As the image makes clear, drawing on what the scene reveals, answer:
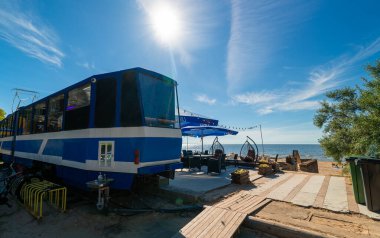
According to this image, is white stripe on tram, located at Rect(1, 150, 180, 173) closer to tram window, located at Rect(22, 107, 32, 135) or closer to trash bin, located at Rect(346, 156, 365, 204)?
tram window, located at Rect(22, 107, 32, 135)

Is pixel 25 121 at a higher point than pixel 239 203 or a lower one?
higher

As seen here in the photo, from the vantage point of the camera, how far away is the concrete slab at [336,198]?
192 inches

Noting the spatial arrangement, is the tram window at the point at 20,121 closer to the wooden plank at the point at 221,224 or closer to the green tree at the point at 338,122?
the wooden plank at the point at 221,224

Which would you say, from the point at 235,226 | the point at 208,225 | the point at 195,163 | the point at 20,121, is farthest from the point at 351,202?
the point at 20,121

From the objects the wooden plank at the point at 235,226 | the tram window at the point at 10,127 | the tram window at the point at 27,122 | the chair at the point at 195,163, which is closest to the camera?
the wooden plank at the point at 235,226

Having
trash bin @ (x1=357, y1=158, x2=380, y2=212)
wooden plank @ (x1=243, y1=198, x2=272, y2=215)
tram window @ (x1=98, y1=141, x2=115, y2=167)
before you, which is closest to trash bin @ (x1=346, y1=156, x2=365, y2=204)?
trash bin @ (x1=357, y1=158, x2=380, y2=212)

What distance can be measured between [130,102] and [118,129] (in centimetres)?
Answer: 81

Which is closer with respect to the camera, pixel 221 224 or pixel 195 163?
pixel 221 224

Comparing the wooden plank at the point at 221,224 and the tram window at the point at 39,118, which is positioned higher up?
the tram window at the point at 39,118

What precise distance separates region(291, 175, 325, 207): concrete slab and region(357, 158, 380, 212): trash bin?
1183mm

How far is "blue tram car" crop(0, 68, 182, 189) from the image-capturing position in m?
5.45

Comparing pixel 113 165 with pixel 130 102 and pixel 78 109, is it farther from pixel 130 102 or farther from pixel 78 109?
pixel 78 109

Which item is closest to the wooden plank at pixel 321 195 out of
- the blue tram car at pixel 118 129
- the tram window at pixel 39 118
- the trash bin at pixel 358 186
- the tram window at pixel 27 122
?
the trash bin at pixel 358 186

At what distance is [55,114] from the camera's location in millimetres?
7734
